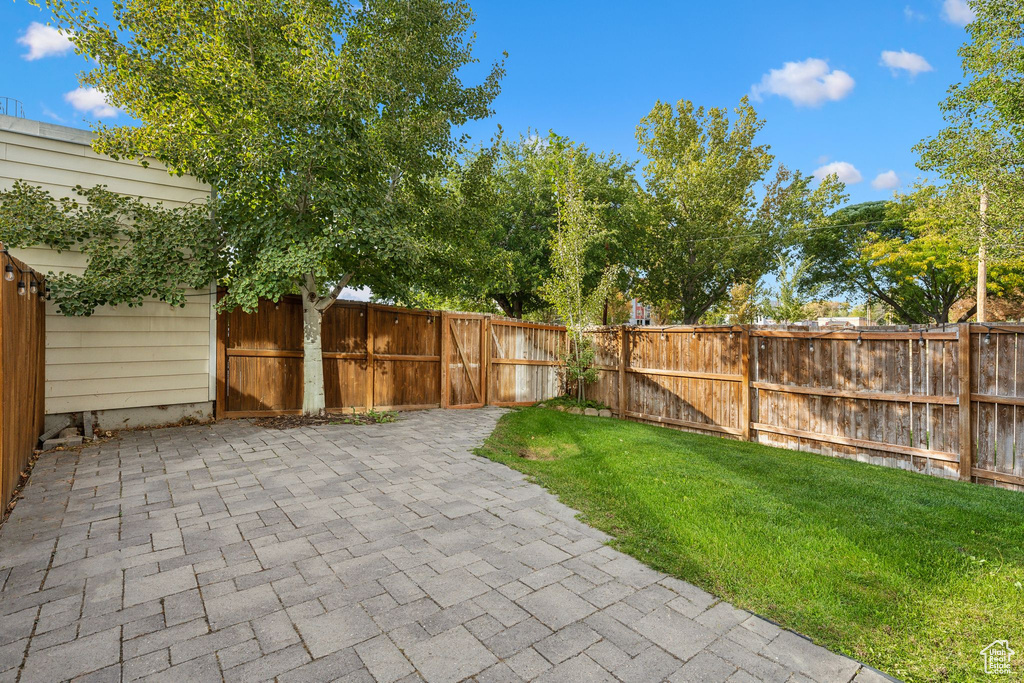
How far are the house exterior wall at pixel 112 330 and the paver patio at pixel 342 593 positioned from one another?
196 centimetres

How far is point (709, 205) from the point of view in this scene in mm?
18203

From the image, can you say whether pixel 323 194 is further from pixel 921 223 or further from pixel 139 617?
pixel 921 223

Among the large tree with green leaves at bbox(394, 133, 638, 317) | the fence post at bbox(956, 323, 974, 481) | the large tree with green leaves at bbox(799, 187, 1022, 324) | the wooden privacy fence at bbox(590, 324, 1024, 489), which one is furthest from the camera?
the large tree with green leaves at bbox(799, 187, 1022, 324)

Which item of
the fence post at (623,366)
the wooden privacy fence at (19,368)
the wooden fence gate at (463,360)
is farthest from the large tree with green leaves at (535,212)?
the wooden privacy fence at (19,368)

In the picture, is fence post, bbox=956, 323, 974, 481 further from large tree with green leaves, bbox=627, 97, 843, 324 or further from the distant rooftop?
large tree with green leaves, bbox=627, 97, 843, 324

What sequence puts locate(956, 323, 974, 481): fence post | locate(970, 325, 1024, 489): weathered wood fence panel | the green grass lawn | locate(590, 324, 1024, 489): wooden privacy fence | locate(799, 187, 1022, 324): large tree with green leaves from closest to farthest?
the green grass lawn
locate(970, 325, 1024, 489): weathered wood fence panel
locate(590, 324, 1024, 489): wooden privacy fence
locate(956, 323, 974, 481): fence post
locate(799, 187, 1022, 324): large tree with green leaves

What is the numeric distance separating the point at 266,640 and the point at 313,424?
469 cm

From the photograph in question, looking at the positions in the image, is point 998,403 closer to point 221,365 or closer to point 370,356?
point 370,356

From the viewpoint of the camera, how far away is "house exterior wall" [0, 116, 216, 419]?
5.18 m

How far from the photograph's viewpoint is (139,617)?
2.02 metres

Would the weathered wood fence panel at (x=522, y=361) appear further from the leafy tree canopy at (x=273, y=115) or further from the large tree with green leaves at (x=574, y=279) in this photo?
the leafy tree canopy at (x=273, y=115)

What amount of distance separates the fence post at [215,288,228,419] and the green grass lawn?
158 inches

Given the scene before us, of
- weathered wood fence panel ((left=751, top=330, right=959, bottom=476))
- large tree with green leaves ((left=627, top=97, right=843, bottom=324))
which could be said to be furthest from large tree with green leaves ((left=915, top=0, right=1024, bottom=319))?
weathered wood fence panel ((left=751, top=330, right=959, bottom=476))
